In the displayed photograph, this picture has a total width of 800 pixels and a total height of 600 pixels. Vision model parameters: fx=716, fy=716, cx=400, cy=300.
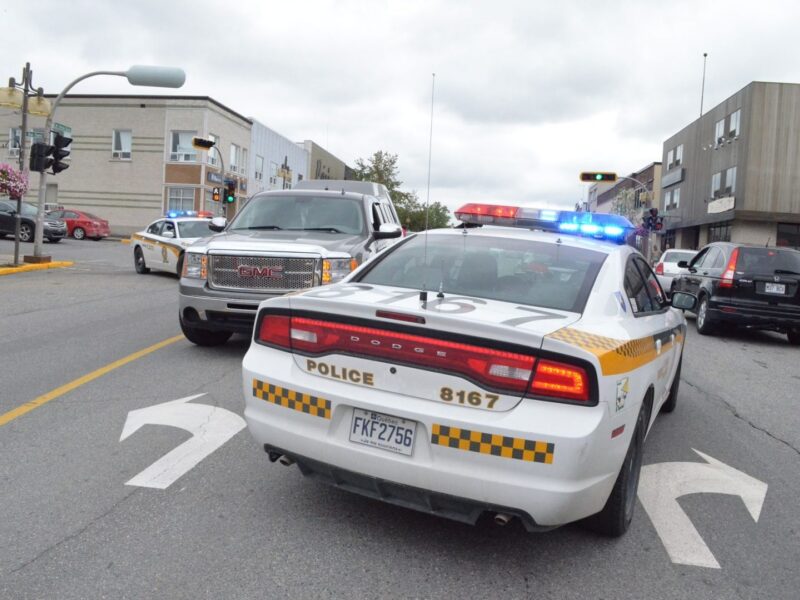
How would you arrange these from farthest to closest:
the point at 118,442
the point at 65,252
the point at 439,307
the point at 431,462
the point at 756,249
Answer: the point at 65,252
the point at 756,249
the point at 118,442
the point at 439,307
the point at 431,462

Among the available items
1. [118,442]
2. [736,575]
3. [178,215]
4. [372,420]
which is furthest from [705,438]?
[178,215]

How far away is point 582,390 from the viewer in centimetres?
303

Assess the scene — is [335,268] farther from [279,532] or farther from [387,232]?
[279,532]

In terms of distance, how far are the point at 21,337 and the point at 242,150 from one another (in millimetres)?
43123

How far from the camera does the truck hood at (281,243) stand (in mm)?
7555

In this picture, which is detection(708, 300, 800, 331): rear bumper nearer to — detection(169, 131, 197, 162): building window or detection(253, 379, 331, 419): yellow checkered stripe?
detection(253, 379, 331, 419): yellow checkered stripe

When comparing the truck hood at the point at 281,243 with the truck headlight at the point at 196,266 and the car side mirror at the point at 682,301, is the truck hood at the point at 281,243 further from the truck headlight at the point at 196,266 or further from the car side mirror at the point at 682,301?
the car side mirror at the point at 682,301

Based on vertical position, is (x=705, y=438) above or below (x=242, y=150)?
below

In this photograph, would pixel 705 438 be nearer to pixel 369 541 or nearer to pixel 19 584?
pixel 369 541

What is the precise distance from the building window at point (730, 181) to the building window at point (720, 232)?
6.33ft

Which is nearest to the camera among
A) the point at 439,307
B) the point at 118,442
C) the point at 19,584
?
the point at 19,584

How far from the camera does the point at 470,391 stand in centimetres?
311

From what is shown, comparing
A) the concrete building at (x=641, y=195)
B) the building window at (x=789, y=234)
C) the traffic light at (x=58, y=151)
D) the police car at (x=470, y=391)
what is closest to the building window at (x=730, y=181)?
the building window at (x=789, y=234)

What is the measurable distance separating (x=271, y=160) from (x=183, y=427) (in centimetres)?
5326
